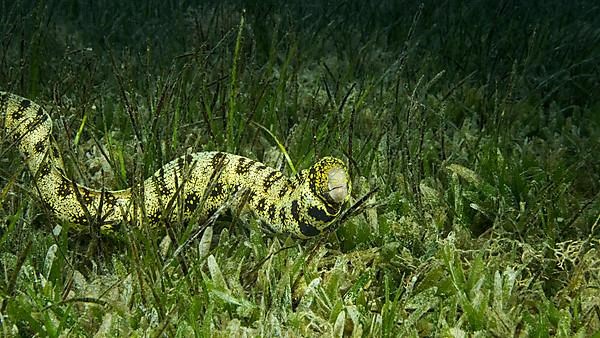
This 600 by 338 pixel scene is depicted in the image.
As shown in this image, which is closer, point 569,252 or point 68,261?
point 68,261

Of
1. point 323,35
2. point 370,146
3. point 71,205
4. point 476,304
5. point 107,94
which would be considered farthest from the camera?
point 323,35

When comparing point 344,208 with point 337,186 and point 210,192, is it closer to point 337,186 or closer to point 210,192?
point 337,186

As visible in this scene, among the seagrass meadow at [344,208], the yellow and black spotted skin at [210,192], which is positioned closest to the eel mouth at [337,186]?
the yellow and black spotted skin at [210,192]

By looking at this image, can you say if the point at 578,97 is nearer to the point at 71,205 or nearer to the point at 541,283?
the point at 541,283

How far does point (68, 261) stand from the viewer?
2.63 meters

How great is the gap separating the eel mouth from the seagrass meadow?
0.54ft

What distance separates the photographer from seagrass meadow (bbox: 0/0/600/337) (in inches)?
98.3

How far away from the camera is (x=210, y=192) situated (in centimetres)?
278

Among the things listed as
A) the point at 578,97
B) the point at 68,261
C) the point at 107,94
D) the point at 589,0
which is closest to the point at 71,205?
the point at 68,261

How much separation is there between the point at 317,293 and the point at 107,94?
2.27m

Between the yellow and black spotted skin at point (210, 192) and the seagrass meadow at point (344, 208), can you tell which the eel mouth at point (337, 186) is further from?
the seagrass meadow at point (344, 208)

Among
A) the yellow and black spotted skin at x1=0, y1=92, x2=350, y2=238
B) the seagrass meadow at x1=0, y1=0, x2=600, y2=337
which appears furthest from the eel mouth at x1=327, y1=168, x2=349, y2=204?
the seagrass meadow at x1=0, y1=0, x2=600, y2=337

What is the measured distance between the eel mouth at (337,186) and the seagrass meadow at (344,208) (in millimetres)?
164

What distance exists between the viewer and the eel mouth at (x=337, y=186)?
266 centimetres
